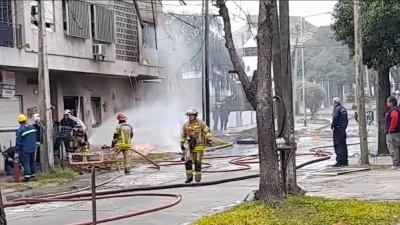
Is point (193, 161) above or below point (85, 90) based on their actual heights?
below

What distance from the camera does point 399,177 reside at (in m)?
13.5

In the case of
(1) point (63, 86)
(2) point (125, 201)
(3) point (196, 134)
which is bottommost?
(2) point (125, 201)

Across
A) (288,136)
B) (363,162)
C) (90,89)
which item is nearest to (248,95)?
(288,136)

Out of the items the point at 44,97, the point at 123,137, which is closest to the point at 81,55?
the point at 44,97

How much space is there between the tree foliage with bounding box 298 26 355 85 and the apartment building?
3330cm

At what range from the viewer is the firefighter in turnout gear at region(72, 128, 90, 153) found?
63.1 ft

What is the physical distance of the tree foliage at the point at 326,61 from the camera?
60.3 m

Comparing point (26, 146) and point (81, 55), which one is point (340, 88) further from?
point (26, 146)

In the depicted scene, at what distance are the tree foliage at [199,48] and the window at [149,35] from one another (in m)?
7.15

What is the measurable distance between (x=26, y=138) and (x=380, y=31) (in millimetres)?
9353

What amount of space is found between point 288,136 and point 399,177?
4.32m

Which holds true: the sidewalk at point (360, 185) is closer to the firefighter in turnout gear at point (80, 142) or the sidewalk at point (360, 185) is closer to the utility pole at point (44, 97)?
the utility pole at point (44, 97)

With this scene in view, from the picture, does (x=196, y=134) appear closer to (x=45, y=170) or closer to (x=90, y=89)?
(x=45, y=170)

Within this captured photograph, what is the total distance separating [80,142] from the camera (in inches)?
761
